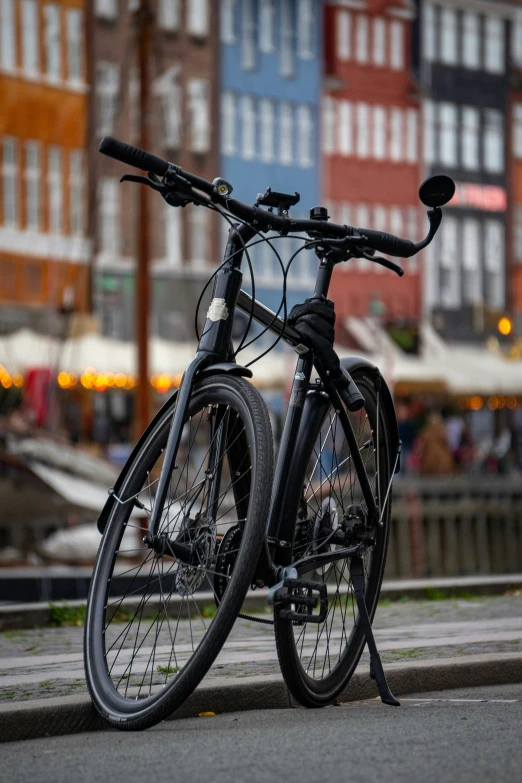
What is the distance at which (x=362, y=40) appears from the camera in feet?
200

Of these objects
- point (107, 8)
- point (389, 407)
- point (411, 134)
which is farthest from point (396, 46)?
point (389, 407)

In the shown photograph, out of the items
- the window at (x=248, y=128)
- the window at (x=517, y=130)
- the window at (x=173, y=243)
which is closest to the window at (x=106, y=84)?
the window at (x=173, y=243)

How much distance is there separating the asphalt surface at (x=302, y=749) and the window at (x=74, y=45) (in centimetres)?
4453

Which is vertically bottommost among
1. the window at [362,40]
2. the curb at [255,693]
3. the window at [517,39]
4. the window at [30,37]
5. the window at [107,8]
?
the curb at [255,693]

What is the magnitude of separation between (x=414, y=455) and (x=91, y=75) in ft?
74.9

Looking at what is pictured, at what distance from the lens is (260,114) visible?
2222 inches

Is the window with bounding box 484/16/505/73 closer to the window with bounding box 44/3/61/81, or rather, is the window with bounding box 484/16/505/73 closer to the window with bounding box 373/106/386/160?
the window with bounding box 373/106/386/160

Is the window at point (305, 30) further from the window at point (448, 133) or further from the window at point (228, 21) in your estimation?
the window at point (448, 133)

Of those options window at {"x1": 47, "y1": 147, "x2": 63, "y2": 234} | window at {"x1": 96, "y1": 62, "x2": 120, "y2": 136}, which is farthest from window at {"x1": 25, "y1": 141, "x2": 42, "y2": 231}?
window at {"x1": 96, "y1": 62, "x2": 120, "y2": 136}

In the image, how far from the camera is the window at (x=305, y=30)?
58.2m

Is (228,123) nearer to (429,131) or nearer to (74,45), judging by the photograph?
(74,45)

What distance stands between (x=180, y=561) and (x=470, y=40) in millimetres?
61644

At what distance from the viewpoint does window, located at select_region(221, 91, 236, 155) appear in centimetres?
5497

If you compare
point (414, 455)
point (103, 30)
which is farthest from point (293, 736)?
point (103, 30)
